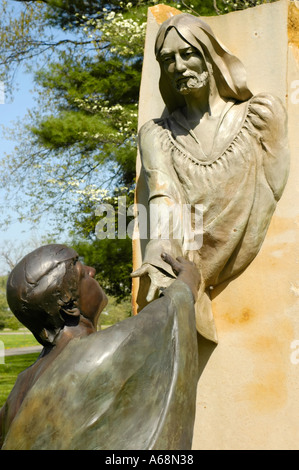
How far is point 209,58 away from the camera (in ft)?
12.6

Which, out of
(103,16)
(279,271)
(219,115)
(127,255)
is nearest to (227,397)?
(279,271)

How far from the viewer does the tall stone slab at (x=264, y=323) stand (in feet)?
12.3

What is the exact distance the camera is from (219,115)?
393 centimetres

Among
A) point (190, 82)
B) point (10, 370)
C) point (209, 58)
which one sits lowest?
point (10, 370)

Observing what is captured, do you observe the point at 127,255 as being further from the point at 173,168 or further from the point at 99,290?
the point at 99,290

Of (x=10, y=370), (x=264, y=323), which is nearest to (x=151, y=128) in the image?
(x=264, y=323)

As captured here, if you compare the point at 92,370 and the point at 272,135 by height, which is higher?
the point at 272,135

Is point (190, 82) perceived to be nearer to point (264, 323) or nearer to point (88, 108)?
point (264, 323)

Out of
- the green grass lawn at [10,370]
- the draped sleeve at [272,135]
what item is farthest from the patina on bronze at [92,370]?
the green grass lawn at [10,370]

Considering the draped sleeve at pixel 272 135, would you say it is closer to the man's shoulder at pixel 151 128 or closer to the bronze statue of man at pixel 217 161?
the bronze statue of man at pixel 217 161

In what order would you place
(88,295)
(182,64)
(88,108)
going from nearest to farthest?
(88,295) < (182,64) < (88,108)

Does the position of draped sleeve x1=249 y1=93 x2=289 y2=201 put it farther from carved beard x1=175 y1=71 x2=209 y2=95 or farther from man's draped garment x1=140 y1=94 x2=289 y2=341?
carved beard x1=175 y1=71 x2=209 y2=95

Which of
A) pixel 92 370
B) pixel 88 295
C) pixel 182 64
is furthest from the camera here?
pixel 182 64

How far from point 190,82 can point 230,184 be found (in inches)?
23.0
